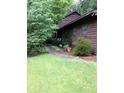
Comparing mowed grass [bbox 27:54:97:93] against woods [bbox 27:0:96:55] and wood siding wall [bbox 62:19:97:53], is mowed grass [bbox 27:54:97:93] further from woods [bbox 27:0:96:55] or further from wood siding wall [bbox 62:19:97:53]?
wood siding wall [bbox 62:19:97:53]

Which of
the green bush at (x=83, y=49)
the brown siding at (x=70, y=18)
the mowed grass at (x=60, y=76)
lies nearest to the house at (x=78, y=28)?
the brown siding at (x=70, y=18)

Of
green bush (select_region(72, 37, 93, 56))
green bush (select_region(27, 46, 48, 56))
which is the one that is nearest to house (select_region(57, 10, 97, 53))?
green bush (select_region(72, 37, 93, 56))

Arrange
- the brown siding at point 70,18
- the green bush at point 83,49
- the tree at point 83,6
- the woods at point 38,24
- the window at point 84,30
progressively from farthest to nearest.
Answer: the tree at point 83,6 → the brown siding at point 70,18 → the window at point 84,30 → the woods at point 38,24 → the green bush at point 83,49

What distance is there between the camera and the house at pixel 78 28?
661cm

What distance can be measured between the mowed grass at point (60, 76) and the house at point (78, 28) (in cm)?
191

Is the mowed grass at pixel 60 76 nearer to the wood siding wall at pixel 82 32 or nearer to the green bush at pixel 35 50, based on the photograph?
the green bush at pixel 35 50

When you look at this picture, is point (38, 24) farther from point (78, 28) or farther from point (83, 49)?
point (78, 28)

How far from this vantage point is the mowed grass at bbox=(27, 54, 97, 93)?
10.3 feet

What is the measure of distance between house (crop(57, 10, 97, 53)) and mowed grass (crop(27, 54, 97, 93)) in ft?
6.28

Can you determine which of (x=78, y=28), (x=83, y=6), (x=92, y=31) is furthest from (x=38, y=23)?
(x=83, y=6)
